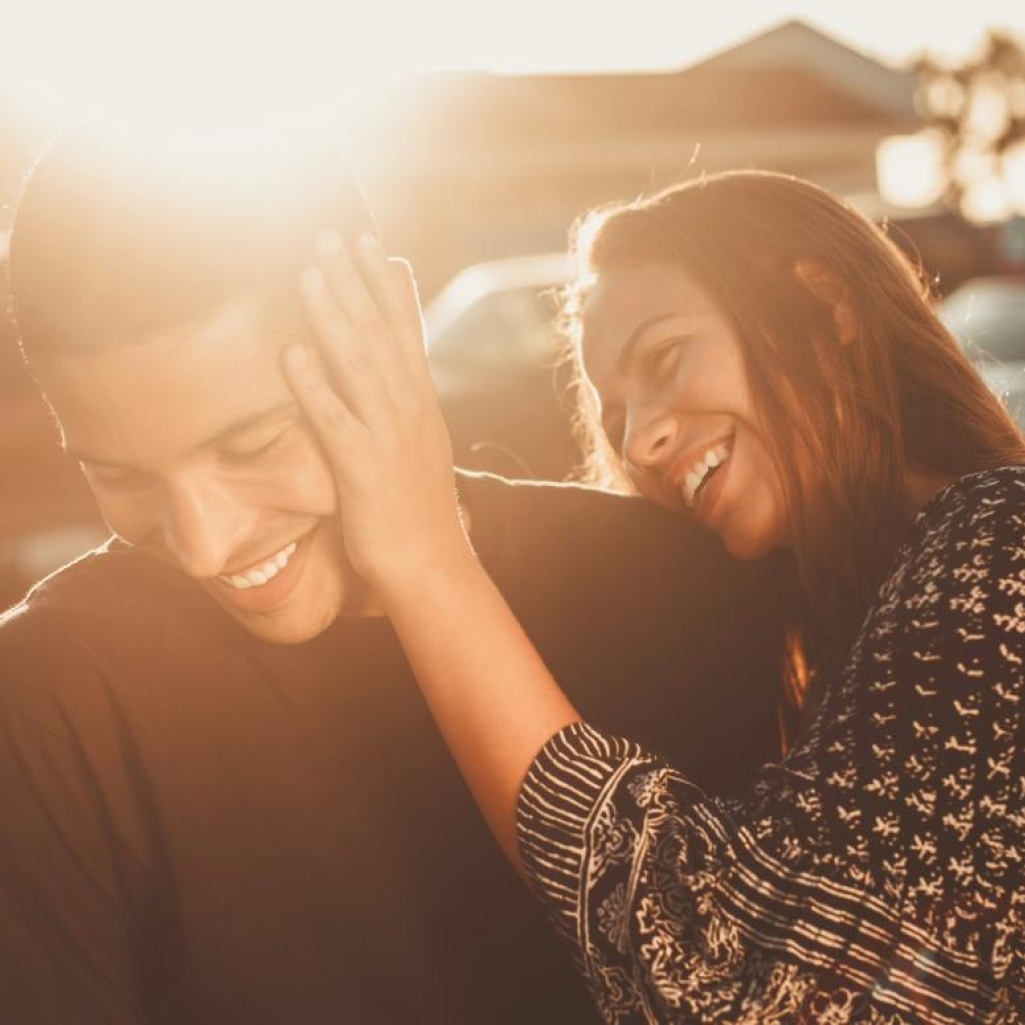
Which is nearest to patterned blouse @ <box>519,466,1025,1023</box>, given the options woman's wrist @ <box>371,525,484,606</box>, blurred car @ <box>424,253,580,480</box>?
woman's wrist @ <box>371,525,484,606</box>

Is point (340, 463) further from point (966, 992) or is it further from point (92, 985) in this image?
point (966, 992)

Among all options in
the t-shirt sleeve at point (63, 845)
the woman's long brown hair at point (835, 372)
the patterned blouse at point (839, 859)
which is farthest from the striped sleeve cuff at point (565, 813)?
the woman's long brown hair at point (835, 372)

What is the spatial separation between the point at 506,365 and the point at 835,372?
18.0ft

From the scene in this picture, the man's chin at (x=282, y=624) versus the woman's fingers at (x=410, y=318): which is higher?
the woman's fingers at (x=410, y=318)

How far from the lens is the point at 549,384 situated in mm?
7270

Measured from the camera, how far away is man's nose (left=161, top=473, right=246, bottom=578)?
1780mm

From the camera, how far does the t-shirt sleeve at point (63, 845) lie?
1.68 metres

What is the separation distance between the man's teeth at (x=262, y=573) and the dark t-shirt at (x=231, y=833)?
11 cm

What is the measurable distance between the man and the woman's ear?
929mm

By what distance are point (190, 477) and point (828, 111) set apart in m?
33.9

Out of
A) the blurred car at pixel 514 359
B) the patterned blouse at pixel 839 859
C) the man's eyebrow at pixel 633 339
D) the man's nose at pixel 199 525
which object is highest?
the man's nose at pixel 199 525

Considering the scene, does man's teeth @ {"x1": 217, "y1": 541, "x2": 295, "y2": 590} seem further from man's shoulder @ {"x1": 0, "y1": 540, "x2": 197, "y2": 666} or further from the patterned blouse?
the patterned blouse

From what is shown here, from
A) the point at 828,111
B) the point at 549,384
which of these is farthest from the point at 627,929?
the point at 828,111

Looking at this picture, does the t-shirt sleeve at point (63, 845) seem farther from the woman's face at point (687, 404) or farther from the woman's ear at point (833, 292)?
the woman's ear at point (833, 292)
